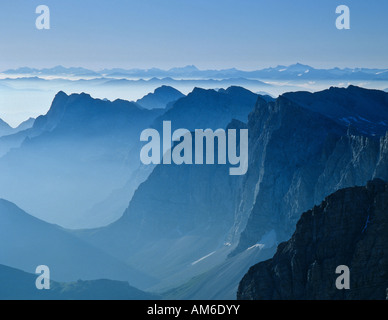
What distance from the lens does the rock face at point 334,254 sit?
7462 centimetres

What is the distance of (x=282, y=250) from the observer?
87375 millimetres

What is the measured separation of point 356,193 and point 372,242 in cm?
787

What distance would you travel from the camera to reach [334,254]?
79.1m

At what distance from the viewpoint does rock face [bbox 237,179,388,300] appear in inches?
2938

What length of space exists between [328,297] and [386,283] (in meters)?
6.52

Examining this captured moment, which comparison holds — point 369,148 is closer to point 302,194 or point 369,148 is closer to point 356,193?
point 302,194

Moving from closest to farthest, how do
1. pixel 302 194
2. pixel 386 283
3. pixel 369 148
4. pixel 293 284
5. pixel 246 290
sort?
1. pixel 386 283
2. pixel 293 284
3. pixel 246 290
4. pixel 369 148
5. pixel 302 194

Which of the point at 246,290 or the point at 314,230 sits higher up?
the point at 314,230

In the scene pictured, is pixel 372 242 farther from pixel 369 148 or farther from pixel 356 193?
pixel 369 148

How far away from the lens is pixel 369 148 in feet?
540
